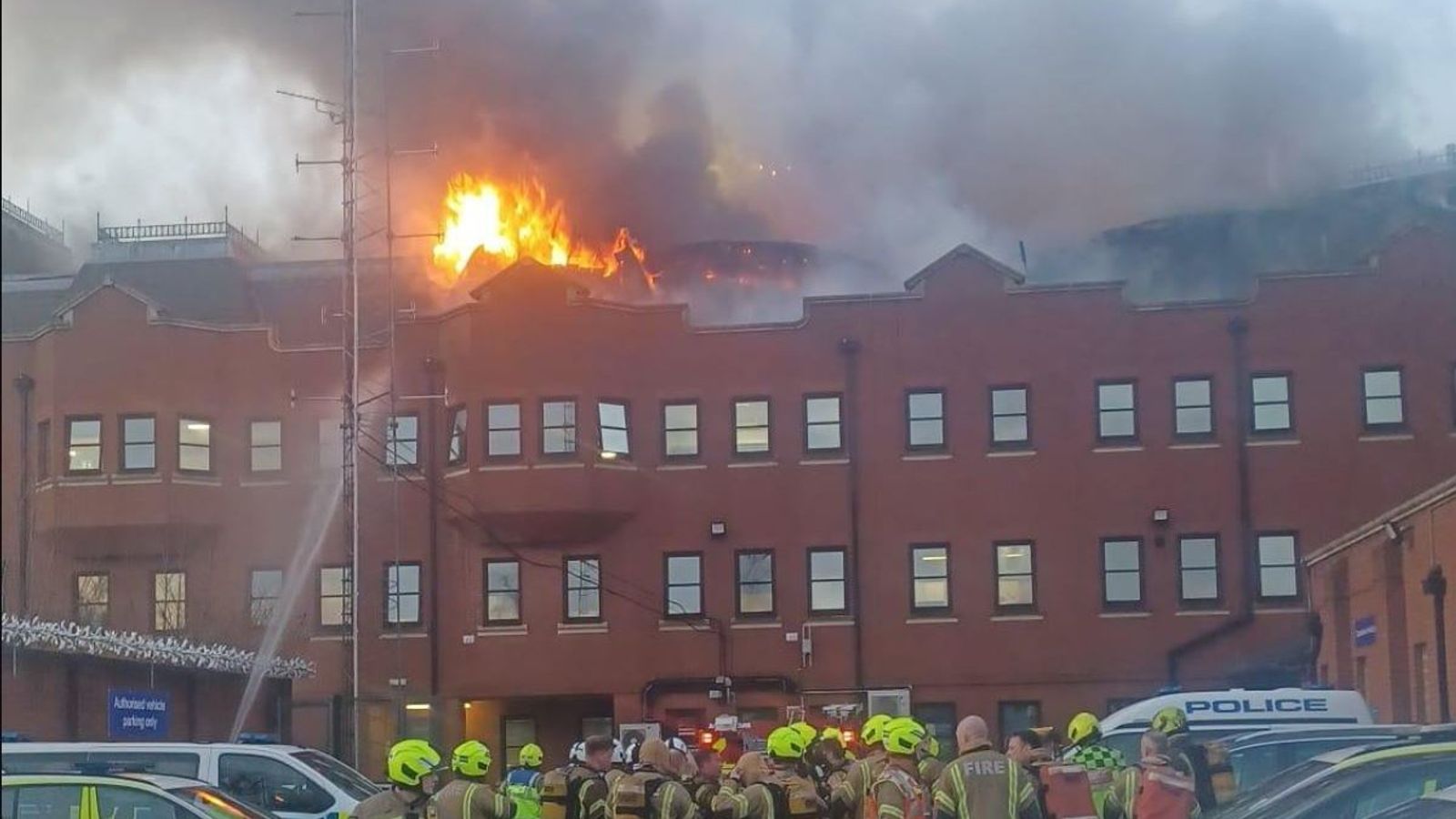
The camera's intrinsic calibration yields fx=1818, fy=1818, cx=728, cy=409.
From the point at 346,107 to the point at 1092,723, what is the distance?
22421mm

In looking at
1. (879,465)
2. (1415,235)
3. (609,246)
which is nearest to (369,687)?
(879,465)

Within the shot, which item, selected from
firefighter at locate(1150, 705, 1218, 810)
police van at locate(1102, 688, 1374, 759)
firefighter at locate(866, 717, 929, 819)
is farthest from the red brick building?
firefighter at locate(866, 717, 929, 819)

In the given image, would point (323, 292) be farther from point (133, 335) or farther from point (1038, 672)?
point (1038, 672)

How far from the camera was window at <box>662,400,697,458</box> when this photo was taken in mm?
35031

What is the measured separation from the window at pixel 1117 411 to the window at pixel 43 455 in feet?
65.2

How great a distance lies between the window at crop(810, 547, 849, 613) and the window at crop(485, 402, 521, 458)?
606 cm

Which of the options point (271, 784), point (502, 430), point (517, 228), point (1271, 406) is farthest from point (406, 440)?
point (271, 784)

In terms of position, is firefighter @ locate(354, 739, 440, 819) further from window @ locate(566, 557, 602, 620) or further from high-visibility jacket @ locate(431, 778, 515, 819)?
window @ locate(566, 557, 602, 620)

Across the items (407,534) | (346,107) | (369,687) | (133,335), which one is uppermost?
(346,107)

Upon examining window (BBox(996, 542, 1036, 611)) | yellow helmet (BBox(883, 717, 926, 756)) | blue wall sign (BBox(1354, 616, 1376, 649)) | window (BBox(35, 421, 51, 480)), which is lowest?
yellow helmet (BBox(883, 717, 926, 756))

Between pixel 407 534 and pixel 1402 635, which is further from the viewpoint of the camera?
pixel 407 534

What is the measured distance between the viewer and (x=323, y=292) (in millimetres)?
39250

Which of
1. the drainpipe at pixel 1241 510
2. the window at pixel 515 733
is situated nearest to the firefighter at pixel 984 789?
the drainpipe at pixel 1241 510

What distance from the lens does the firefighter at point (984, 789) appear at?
913 cm
